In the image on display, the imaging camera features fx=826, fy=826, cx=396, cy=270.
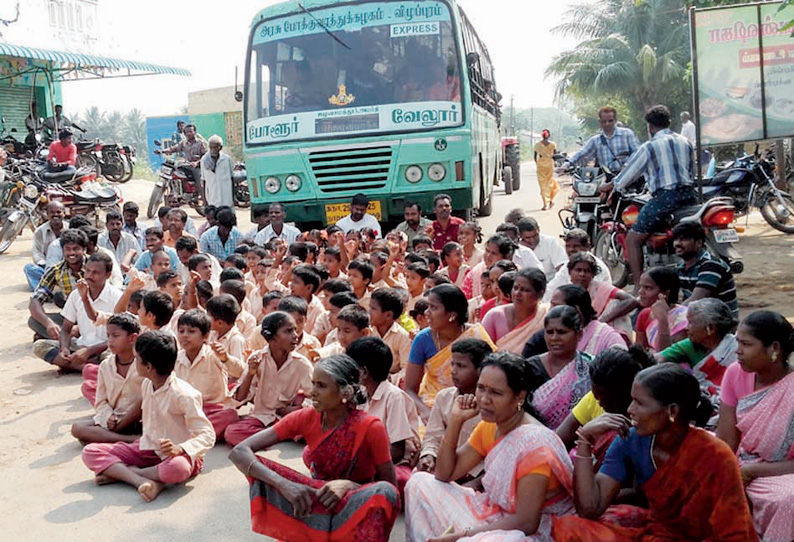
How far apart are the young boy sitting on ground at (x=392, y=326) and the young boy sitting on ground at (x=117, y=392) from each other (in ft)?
4.28

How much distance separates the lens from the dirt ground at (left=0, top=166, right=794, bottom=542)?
11.5ft

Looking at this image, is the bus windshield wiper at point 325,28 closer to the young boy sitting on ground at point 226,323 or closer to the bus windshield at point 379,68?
the bus windshield at point 379,68

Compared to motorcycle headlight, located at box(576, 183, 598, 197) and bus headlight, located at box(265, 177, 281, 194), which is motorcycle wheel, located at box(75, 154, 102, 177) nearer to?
bus headlight, located at box(265, 177, 281, 194)

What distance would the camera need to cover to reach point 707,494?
256 cm

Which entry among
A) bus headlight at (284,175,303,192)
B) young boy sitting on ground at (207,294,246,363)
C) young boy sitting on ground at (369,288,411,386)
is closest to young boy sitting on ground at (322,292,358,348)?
young boy sitting on ground at (369,288,411,386)

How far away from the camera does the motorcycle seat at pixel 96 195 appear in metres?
12.6

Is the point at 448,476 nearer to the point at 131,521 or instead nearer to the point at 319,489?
the point at 319,489

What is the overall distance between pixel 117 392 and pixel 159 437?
559mm

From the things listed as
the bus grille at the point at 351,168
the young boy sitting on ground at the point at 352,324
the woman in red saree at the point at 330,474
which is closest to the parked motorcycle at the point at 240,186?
the bus grille at the point at 351,168

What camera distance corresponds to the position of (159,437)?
4039 millimetres

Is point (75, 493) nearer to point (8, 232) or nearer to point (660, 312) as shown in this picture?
Answer: point (660, 312)

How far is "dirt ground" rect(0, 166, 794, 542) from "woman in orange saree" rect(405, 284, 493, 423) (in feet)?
2.45

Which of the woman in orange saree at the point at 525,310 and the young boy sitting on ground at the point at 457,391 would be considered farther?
the woman in orange saree at the point at 525,310

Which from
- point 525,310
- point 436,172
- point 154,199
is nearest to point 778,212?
point 436,172
